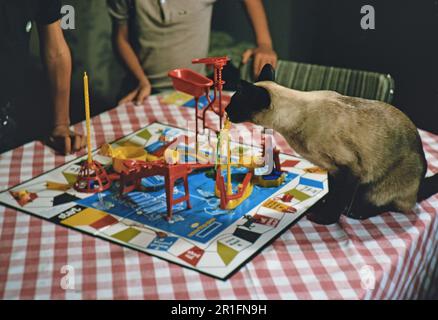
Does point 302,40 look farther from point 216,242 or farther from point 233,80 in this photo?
point 216,242

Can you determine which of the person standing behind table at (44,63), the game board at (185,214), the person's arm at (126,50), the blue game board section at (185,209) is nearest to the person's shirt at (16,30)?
the person standing behind table at (44,63)

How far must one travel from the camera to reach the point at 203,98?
2219 millimetres

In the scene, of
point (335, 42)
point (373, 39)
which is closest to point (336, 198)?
point (373, 39)

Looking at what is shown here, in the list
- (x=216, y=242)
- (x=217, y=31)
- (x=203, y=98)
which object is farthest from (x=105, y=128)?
(x=217, y=31)

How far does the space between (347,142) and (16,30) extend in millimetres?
1319

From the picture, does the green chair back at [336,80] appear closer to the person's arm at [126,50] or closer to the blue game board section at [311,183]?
the person's arm at [126,50]

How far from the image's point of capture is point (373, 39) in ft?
9.32

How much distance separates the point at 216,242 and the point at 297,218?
23 cm

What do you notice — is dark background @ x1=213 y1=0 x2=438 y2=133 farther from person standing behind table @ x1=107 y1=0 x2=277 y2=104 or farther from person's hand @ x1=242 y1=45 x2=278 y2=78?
person's hand @ x1=242 y1=45 x2=278 y2=78

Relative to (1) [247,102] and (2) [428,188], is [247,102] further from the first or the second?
(2) [428,188]

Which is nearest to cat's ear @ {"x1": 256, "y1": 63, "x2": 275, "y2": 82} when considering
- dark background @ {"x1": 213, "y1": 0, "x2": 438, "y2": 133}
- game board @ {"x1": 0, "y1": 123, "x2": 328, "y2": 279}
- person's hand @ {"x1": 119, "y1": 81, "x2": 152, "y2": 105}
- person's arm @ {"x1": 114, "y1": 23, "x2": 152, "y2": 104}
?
game board @ {"x1": 0, "y1": 123, "x2": 328, "y2": 279}

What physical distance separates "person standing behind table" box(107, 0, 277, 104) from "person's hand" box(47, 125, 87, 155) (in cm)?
60

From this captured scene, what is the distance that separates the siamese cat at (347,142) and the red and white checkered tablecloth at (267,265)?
0.20 ft

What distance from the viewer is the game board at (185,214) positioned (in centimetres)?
125
